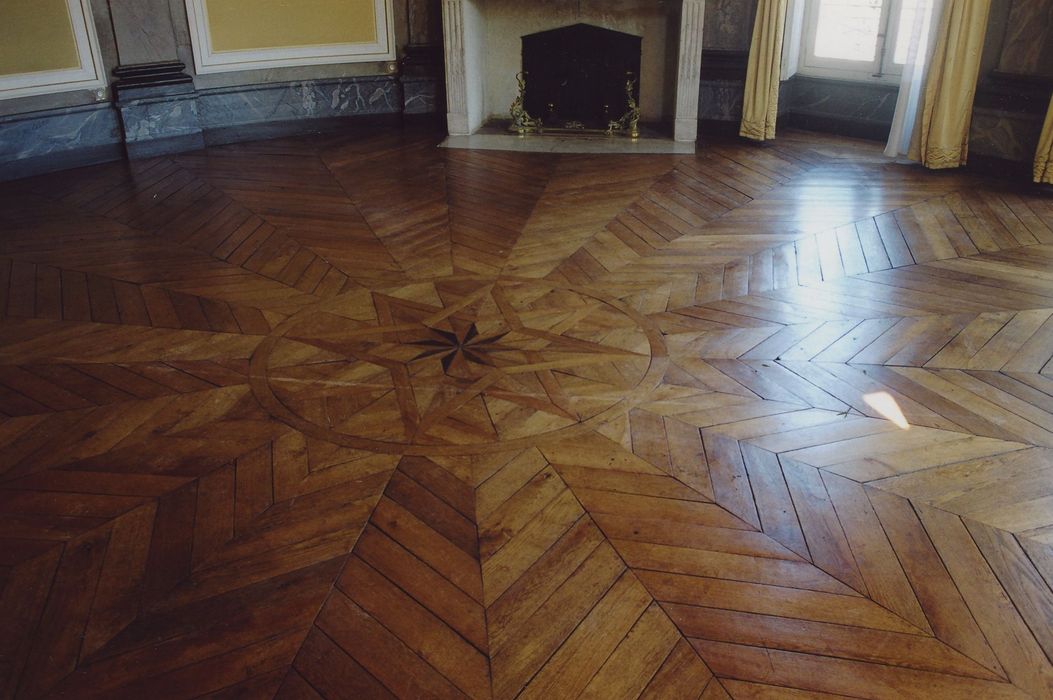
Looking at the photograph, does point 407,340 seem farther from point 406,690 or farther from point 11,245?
point 11,245

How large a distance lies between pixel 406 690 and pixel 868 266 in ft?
7.21

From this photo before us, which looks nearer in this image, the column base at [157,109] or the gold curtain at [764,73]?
the column base at [157,109]

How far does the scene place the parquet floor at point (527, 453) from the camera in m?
1.38

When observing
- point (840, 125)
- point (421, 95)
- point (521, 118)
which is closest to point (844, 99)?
point (840, 125)

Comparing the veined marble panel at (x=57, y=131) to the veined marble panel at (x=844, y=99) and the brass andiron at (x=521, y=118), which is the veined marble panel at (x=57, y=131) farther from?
the veined marble panel at (x=844, y=99)

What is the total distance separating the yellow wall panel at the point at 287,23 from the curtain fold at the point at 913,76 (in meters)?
2.73

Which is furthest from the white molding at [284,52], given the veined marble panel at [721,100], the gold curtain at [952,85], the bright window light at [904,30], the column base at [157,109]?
the gold curtain at [952,85]

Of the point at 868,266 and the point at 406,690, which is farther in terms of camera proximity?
the point at 868,266

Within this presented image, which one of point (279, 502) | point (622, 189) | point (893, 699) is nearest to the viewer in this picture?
point (893, 699)

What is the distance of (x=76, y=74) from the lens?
3.98m

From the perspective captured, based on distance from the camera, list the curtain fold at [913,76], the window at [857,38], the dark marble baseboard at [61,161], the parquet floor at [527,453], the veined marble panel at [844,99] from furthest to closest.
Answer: the veined marble panel at [844,99] < the window at [857,38] < the curtain fold at [913,76] < the dark marble baseboard at [61,161] < the parquet floor at [527,453]

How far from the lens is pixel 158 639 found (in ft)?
4.59

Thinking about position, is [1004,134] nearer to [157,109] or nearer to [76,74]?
[157,109]

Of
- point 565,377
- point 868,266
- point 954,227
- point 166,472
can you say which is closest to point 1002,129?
point 954,227
